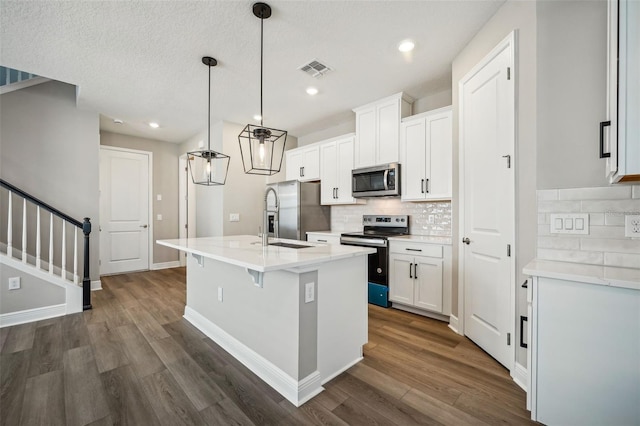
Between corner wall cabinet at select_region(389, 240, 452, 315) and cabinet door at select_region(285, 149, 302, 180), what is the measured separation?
7.67ft

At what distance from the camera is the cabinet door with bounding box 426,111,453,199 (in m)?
3.01

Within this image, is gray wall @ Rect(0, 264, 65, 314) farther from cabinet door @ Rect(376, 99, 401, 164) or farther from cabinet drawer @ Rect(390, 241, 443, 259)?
cabinet door @ Rect(376, 99, 401, 164)

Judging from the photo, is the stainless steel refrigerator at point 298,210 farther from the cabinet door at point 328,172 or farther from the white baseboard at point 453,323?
the white baseboard at point 453,323

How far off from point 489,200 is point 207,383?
8.16 feet

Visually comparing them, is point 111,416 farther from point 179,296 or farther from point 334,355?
point 179,296

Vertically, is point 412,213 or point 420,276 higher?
point 412,213

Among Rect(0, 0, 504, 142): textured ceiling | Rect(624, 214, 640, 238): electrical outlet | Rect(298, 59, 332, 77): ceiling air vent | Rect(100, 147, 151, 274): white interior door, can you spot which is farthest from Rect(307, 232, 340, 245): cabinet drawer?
Rect(100, 147, 151, 274): white interior door

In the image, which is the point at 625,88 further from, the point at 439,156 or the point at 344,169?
the point at 344,169

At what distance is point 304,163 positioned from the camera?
479cm

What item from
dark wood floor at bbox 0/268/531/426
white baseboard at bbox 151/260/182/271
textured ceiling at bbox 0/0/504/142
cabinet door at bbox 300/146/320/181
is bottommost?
dark wood floor at bbox 0/268/531/426

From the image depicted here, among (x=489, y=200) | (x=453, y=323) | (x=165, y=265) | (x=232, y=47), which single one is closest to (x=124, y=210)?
(x=165, y=265)

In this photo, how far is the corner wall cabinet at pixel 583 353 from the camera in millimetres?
1188

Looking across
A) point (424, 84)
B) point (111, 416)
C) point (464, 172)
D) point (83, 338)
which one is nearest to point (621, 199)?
point (464, 172)

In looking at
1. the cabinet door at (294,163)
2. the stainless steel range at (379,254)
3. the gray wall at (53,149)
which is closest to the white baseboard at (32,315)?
the gray wall at (53,149)
